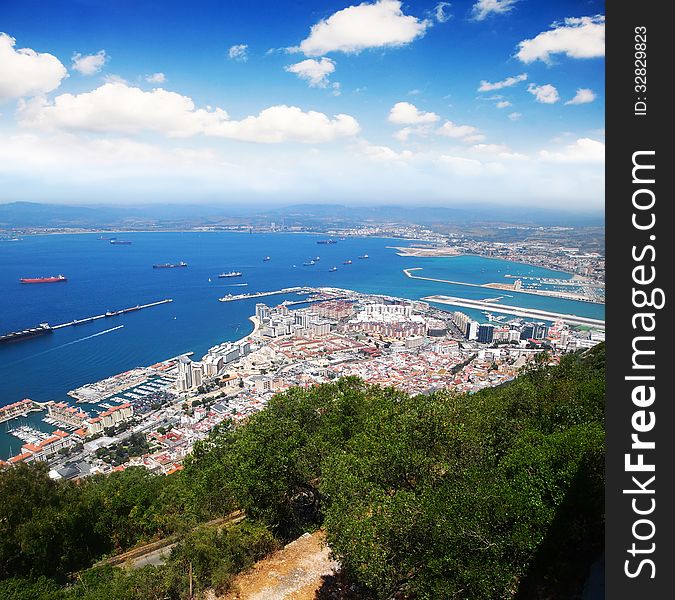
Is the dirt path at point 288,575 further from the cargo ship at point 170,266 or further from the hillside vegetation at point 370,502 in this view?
the cargo ship at point 170,266

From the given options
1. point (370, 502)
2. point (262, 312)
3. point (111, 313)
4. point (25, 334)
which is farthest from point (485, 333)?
point (25, 334)

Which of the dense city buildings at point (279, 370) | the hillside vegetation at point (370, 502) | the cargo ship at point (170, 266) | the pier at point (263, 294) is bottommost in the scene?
the dense city buildings at point (279, 370)

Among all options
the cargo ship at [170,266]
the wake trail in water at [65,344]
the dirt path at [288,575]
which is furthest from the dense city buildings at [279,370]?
the cargo ship at [170,266]

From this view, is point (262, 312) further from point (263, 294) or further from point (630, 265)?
point (630, 265)

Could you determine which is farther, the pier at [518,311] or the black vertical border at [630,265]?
the pier at [518,311]

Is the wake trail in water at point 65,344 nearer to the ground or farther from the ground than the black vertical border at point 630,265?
nearer to the ground

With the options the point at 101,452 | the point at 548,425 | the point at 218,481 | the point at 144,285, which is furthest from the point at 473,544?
the point at 144,285

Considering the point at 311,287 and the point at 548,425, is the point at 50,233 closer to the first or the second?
the point at 311,287

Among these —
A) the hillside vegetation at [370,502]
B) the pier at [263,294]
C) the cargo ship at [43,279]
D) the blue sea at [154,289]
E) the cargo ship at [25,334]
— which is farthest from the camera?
the cargo ship at [43,279]
